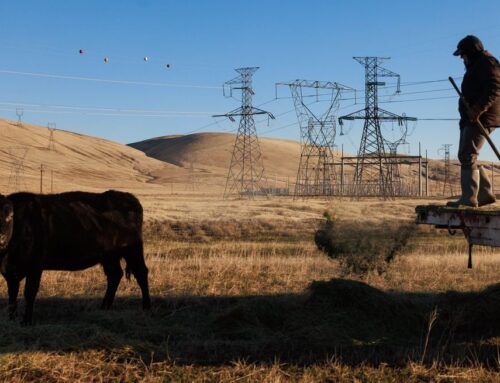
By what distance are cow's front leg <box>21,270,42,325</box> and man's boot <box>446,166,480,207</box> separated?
5575mm

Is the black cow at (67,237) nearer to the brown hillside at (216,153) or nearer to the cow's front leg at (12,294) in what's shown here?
the cow's front leg at (12,294)

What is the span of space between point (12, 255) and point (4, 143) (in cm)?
12076

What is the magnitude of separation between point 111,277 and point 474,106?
20.2ft

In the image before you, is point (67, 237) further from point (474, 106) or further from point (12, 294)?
point (474, 106)

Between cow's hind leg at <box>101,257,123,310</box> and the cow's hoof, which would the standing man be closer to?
cow's hind leg at <box>101,257,123,310</box>

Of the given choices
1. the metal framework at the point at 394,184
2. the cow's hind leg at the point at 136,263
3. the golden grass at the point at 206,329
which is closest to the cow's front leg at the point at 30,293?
the golden grass at the point at 206,329

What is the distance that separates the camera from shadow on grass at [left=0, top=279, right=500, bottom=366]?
7.11 metres

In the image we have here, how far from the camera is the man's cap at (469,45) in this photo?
7730mm

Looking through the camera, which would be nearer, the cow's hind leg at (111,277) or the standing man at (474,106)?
the standing man at (474,106)

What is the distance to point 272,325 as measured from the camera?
865 cm


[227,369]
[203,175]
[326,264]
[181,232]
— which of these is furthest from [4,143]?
[227,369]

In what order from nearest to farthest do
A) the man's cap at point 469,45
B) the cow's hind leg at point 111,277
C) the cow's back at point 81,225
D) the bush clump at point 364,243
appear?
the man's cap at point 469,45 → the cow's back at point 81,225 → the cow's hind leg at point 111,277 → the bush clump at point 364,243

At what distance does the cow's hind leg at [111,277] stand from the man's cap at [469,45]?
20.2 feet

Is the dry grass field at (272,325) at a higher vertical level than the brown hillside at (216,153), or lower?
lower
